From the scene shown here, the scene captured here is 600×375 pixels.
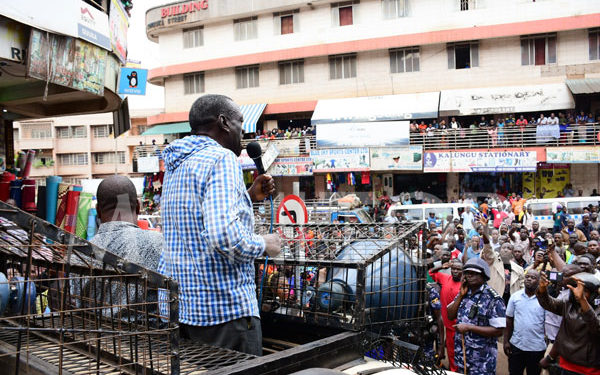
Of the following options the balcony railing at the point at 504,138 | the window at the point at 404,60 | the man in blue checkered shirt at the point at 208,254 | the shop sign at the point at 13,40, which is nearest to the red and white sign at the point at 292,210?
the man in blue checkered shirt at the point at 208,254

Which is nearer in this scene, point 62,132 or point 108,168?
point 108,168

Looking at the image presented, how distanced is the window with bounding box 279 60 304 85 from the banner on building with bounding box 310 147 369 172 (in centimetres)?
443

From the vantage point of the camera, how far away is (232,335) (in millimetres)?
2252

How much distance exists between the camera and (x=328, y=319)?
290 centimetres

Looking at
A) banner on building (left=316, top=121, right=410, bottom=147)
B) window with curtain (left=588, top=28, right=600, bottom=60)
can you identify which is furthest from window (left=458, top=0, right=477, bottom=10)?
banner on building (left=316, top=121, right=410, bottom=147)

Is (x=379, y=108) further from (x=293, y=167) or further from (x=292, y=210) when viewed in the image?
(x=292, y=210)

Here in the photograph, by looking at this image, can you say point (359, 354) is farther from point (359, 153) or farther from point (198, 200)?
point (359, 153)

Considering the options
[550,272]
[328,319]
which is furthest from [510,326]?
[328,319]

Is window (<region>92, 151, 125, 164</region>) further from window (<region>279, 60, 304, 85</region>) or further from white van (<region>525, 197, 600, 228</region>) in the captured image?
white van (<region>525, 197, 600, 228</region>)

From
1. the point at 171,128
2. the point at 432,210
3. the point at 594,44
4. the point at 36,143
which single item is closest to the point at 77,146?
the point at 36,143

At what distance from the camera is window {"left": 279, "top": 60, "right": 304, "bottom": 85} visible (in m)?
24.6

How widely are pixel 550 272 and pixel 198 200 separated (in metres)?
5.13

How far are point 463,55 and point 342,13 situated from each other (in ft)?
19.6

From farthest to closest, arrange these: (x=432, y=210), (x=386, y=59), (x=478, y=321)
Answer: (x=386, y=59), (x=432, y=210), (x=478, y=321)
